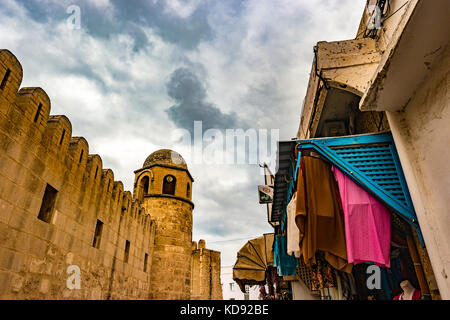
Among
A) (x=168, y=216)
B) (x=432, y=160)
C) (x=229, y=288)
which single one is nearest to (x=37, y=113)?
(x=432, y=160)

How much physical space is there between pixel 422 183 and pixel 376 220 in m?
0.60

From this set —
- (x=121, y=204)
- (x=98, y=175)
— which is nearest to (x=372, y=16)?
(x=98, y=175)

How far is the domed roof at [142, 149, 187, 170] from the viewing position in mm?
15559

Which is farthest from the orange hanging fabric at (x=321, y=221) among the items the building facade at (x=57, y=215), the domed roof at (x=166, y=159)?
the domed roof at (x=166, y=159)

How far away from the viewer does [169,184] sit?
1530cm

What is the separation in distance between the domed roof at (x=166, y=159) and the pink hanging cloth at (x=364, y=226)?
13150mm

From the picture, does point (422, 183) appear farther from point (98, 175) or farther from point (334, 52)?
point (98, 175)

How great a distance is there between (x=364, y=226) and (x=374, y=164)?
0.82m

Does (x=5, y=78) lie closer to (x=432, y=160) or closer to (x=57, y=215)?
(x=57, y=215)

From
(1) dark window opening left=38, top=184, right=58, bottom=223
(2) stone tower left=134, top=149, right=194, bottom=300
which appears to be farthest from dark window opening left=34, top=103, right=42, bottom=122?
(2) stone tower left=134, top=149, right=194, bottom=300

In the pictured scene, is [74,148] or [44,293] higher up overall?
[74,148]

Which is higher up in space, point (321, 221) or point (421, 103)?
point (421, 103)

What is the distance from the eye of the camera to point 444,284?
2.43m
